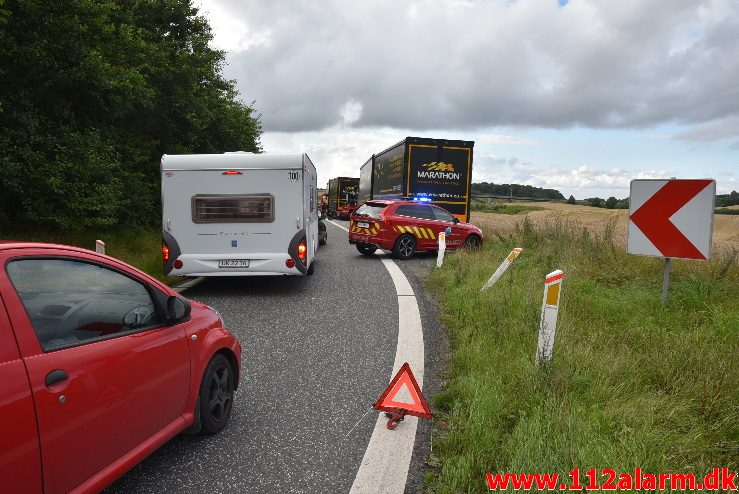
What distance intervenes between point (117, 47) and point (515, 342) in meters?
14.6

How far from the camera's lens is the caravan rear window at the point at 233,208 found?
8711mm

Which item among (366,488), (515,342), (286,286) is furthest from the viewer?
(286,286)

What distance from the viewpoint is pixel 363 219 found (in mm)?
14773

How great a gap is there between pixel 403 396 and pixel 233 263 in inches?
222

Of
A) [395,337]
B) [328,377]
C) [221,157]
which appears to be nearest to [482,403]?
[328,377]

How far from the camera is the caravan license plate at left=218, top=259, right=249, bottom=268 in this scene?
8.84 meters

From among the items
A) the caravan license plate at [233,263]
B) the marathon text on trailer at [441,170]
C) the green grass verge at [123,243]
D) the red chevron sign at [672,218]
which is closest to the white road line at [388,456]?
the red chevron sign at [672,218]

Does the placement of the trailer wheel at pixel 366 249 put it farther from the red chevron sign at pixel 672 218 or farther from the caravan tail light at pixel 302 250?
the red chevron sign at pixel 672 218

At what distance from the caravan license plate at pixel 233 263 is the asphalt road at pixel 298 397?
503mm

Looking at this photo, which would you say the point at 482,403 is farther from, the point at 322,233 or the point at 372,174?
the point at 372,174

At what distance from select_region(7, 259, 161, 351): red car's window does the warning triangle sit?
1696 mm

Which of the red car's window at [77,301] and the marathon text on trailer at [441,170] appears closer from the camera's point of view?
the red car's window at [77,301]

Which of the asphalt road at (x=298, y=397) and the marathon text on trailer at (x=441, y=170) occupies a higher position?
the marathon text on trailer at (x=441, y=170)

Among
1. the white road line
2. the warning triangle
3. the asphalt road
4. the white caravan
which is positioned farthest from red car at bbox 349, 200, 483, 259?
the warning triangle
